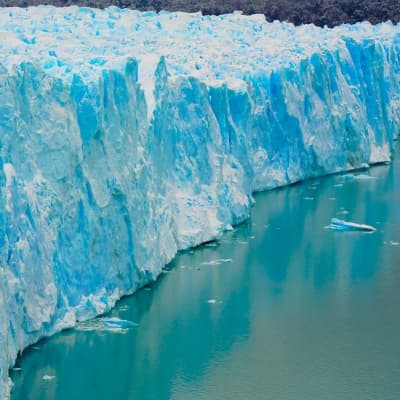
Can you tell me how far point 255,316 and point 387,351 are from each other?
69.8 inches

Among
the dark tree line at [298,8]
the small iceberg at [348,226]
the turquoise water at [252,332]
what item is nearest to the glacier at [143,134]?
the turquoise water at [252,332]

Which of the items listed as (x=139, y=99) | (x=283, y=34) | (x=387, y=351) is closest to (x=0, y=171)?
(x=139, y=99)

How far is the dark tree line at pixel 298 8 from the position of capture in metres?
32.9

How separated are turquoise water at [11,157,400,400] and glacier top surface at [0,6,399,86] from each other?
290 cm

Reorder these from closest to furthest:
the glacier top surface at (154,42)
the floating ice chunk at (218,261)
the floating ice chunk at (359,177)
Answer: the glacier top surface at (154,42)
the floating ice chunk at (218,261)
the floating ice chunk at (359,177)

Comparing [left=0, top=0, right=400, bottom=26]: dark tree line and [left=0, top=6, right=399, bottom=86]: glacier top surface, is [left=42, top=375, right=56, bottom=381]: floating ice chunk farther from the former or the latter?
[left=0, top=0, right=400, bottom=26]: dark tree line

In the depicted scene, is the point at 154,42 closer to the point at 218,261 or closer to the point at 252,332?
the point at 218,261

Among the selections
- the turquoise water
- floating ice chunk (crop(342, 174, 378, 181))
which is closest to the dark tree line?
floating ice chunk (crop(342, 174, 378, 181))

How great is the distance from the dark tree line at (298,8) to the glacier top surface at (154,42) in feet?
27.3

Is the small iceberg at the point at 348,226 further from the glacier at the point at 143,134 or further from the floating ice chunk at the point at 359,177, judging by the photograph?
the floating ice chunk at the point at 359,177

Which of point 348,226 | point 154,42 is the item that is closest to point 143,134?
point 348,226

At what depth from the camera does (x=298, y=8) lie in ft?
110

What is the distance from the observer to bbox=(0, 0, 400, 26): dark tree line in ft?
108

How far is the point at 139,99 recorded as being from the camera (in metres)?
12.4
